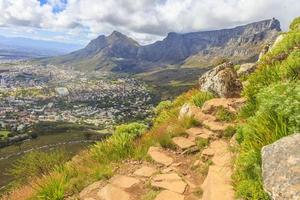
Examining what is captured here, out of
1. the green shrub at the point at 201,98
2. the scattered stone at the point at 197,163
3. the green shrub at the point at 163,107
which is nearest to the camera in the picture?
the scattered stone at the point at 197,163

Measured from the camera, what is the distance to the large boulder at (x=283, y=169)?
6.21 metres

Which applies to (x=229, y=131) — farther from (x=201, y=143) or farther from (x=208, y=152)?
(x=208, y=152)

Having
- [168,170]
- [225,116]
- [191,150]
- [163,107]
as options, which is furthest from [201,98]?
[168,170]

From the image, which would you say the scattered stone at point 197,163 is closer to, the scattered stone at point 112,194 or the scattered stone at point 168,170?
the scattered stone at point 168,170

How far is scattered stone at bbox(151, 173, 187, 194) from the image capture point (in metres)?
10.6

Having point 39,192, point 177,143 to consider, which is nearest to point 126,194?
point 39,192

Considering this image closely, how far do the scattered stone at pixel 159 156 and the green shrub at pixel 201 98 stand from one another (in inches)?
236

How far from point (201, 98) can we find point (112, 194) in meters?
10.2

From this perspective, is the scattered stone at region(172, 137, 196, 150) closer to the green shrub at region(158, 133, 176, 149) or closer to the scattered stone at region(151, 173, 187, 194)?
the green shrub at region(158, 133, 176, 149)

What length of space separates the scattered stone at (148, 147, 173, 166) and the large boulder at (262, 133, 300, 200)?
5469mm

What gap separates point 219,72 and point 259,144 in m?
13.1

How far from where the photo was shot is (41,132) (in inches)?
6909

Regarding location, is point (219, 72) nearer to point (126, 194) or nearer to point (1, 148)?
point (126, 194)

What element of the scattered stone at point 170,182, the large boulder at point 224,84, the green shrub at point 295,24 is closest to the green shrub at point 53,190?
the scattered stone at point 170,182
